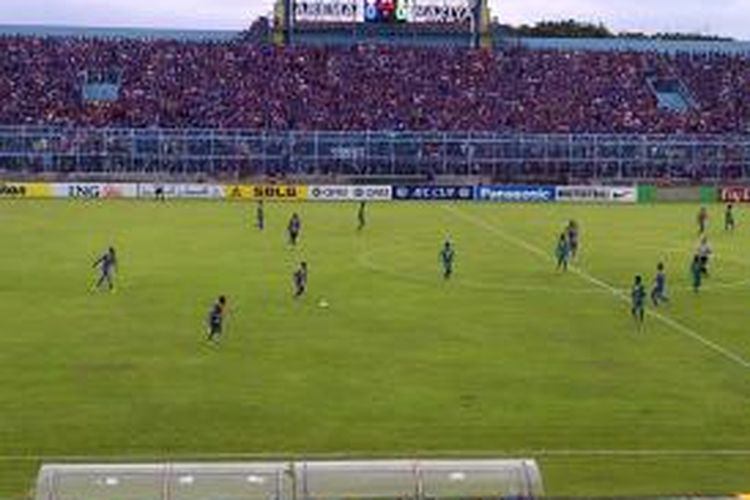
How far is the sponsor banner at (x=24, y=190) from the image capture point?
85431 millimetres

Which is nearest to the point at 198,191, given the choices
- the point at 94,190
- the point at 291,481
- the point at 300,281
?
the point at 94,190

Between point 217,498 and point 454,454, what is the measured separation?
825cm

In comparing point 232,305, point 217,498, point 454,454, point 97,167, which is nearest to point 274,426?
point 454,454

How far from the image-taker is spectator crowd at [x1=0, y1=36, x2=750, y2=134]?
104m

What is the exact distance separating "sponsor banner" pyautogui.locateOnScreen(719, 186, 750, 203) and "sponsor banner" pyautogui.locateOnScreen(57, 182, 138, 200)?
36.1m

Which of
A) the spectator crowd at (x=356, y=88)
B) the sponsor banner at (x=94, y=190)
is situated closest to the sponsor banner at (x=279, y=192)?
the sponsor banner at (x=94, y=190)

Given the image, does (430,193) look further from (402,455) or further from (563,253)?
(402,455)

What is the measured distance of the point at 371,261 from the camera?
56938mm

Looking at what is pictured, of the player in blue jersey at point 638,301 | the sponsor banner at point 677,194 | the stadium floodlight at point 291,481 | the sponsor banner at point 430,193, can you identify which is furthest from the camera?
the sponsor banner at point 677,194

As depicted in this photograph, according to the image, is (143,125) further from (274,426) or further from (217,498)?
(217,498)

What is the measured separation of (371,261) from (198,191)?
32.8m

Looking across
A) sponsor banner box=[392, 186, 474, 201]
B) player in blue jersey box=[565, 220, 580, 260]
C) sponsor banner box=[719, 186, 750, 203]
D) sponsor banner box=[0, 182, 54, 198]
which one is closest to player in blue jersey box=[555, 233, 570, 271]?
player in blue jersey box=[565, 220, 580, 260]

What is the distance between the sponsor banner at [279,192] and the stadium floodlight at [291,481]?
6708 cm

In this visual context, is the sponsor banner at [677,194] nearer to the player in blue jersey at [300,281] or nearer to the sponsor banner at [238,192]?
the sponsor banner at [238,192]
